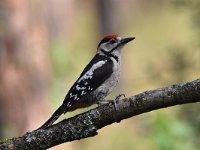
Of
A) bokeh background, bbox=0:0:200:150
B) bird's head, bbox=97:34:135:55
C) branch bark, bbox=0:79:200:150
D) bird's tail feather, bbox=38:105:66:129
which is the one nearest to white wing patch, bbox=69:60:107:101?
bird's tail feather, bbox=38:105:66:129

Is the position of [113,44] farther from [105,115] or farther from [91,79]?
[105,115]

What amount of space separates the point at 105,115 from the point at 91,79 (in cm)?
119

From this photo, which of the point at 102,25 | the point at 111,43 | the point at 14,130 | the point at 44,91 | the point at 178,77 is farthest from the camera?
the point at 102,25

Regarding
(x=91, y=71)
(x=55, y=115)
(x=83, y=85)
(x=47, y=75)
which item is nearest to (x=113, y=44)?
(x=91, y=71)

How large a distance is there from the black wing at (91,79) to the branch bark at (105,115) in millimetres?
712

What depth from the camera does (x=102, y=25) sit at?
20281 mm

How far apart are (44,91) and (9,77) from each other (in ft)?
1.83

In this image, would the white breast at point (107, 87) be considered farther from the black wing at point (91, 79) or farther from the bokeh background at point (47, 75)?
the bokeh background at point (47, 75)

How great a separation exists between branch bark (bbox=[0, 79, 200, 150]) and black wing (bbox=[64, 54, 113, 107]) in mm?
712

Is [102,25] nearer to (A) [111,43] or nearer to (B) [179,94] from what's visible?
(A) [111,43]

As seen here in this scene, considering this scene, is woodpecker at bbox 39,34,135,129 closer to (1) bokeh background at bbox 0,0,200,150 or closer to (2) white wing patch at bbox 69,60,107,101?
(2) white wing patch at bbox 69,60,107,101

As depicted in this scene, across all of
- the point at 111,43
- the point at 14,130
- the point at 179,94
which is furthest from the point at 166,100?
the point at 14,130

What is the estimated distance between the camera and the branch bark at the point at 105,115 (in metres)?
4.27

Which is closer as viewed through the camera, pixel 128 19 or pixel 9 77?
pixel 9 77
